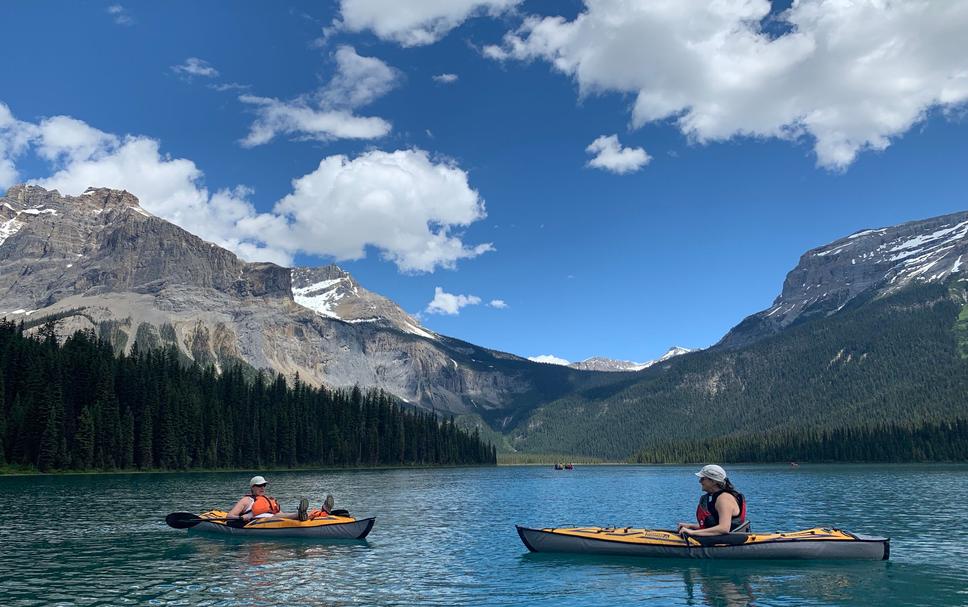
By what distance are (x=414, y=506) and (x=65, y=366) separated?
101867 millimetres

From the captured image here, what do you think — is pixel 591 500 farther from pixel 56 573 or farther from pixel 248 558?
pixel 56 573

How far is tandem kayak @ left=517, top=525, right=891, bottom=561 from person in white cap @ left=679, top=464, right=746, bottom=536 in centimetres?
44

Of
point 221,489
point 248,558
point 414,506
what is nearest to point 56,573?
point 248,558

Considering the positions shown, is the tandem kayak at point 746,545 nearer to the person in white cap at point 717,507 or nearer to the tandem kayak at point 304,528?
the person in white cap at point 717,507

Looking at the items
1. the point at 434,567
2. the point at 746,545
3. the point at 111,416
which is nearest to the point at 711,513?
the point at 746,545

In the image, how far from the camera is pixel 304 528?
46062 mm

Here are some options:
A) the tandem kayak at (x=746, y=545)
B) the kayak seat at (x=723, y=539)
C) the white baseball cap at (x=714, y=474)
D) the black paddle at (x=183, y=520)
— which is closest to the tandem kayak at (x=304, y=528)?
the black paddle at (x=183, y=520)

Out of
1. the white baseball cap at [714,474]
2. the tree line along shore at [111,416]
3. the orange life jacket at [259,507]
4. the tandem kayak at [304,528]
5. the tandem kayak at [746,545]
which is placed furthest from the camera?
the tree line along shore at [111,416]

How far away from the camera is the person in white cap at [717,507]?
110 ft

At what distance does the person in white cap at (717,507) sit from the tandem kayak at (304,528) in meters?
21.0

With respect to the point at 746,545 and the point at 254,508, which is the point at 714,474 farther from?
the point at 254,508

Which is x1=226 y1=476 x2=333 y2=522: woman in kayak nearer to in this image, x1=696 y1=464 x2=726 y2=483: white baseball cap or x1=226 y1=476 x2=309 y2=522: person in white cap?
x1=226 y1=476 x2=309 y2=522: person in white cap

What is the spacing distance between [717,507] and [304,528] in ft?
85.7

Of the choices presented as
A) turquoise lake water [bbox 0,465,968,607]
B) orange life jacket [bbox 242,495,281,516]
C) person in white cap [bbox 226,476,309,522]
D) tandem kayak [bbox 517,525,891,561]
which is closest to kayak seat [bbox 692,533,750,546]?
tandem kayak [bbox 517,525,891,561]
